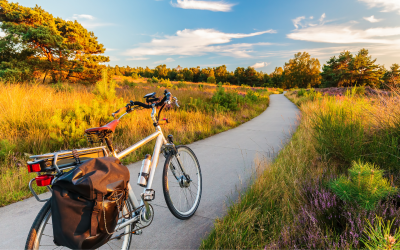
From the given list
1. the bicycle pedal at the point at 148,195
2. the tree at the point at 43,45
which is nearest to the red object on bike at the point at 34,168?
the bicycle pedal at the point at 148,195

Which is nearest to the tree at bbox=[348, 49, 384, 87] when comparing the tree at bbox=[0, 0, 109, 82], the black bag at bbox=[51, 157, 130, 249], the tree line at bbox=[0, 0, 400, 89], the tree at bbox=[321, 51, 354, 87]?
the tree at bbox=[321, 51, 354, 87]

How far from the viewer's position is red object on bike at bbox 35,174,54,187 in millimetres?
1334

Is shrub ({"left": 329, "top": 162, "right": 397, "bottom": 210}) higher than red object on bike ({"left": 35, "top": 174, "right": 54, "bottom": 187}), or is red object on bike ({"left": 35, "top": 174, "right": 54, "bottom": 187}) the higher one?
red object on bike ({"left": 35, "top": 174, "right": 54, "bottom": 187})

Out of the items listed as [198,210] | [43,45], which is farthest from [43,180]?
[43,45]

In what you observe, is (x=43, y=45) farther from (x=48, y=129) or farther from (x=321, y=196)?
(x=321, y=196)

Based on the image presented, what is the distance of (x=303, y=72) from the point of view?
249ft

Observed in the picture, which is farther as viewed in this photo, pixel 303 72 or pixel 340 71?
pixel 303 72

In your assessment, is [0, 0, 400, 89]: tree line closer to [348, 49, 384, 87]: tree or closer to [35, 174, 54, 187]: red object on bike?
[35, 174, 54, 187]: red object on bike

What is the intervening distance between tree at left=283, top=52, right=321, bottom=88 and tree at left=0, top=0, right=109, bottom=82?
238ft

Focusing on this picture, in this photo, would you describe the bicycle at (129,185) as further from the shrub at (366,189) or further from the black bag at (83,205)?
the shrub at (366,189)

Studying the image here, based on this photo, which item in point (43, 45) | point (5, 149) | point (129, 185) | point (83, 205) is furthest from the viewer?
point (43, 45)

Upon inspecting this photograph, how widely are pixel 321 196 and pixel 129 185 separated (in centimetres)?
230

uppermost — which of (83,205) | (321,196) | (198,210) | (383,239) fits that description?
(83,205)

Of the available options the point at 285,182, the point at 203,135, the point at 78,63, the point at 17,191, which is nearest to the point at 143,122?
the point at 203,135
